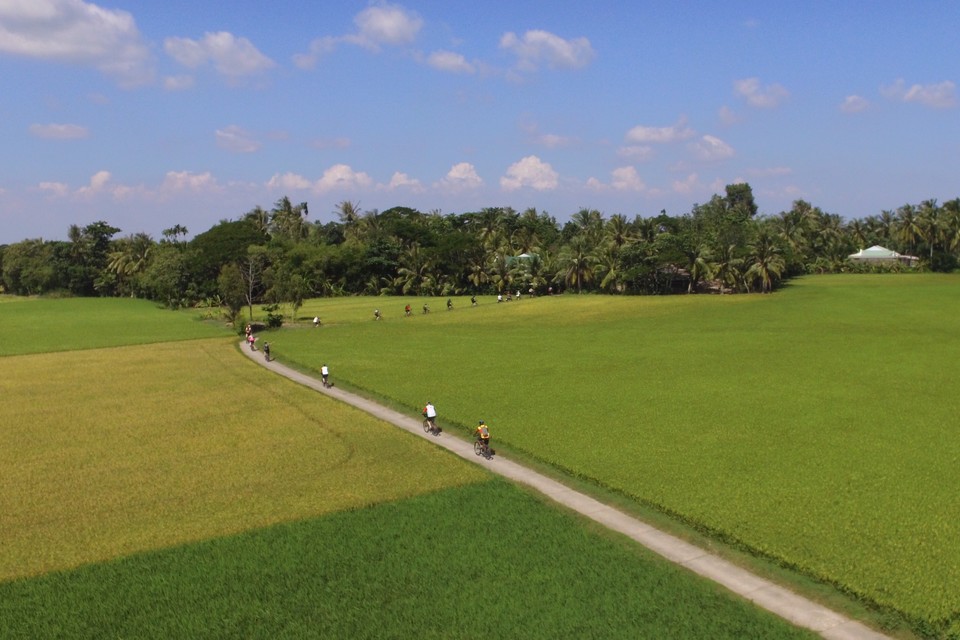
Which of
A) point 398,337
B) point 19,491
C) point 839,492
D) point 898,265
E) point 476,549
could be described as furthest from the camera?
point 898,265

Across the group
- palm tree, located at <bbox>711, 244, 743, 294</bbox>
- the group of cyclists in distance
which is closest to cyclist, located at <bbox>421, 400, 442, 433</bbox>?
the group of cyclists in distance

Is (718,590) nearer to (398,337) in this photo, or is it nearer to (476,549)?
(476,549)

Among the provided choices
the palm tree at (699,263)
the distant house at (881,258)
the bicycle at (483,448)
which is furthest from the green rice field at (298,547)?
the distant house at (881,258)

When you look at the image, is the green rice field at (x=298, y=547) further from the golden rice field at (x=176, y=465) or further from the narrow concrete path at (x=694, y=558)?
the narrow concrete path at (x=694, y=558)

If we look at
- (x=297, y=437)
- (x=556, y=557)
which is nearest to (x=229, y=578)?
(x=556, y=557)

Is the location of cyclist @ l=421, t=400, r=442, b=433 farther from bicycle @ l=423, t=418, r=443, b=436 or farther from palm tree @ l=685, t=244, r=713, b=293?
palm tree @ l=685, t=244, r=713, b=293
